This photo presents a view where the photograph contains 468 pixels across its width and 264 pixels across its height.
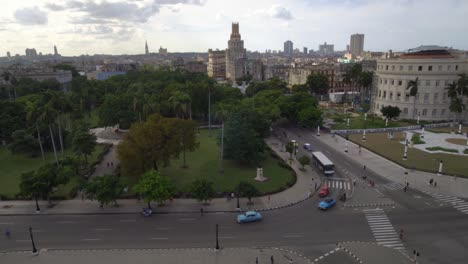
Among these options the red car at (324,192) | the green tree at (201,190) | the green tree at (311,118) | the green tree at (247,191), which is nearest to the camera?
the green tree at (201,190)

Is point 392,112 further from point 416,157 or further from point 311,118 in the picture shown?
point 416,157

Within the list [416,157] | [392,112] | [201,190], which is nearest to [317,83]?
[392,112]

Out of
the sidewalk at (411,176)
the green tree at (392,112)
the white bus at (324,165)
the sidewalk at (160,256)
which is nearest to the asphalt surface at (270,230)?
the sidewalk at (160,256)

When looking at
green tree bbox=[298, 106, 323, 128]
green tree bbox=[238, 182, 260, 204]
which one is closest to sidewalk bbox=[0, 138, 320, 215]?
green tree bbox=[238, 182, 260, 204]

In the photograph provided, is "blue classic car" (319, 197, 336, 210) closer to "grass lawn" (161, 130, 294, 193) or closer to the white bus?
"grass lawn" (161, 130, 294, 193)

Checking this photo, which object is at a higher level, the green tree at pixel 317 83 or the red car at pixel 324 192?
the green tree at pixel 317 83

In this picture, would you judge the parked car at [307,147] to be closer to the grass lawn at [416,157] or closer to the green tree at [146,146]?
the grass lawn at [416,157]

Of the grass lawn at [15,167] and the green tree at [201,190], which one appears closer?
the green tree at [201,190]
